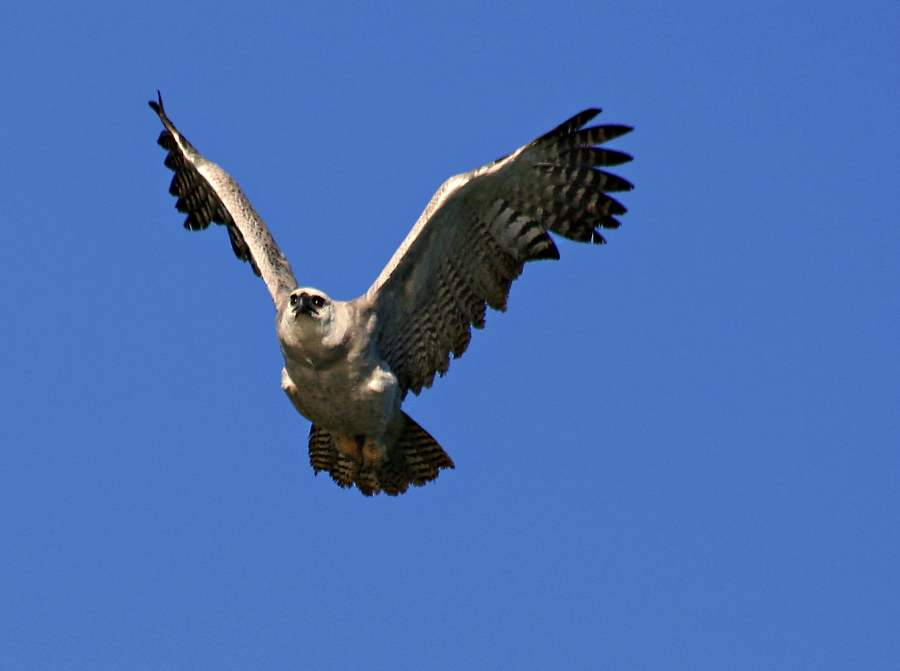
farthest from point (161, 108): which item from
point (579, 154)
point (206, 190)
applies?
point (579, 154)

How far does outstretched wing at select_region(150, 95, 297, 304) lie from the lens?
1247cm

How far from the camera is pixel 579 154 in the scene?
11.7 metres

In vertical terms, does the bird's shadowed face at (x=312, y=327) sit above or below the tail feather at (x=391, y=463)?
above

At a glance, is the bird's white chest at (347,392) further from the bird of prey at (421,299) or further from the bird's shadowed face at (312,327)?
the bird's shadowed face at (312,327)

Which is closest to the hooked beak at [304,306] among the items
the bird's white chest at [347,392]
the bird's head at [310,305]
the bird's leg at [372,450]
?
the bird's head at [310,305]

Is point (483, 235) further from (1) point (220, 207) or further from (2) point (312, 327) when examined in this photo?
(1) point (220, 207)

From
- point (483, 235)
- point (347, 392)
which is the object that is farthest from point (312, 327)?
point (483, 235)

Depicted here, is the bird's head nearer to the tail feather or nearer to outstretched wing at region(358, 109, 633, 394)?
outstretched wing at region(358, 109, 633, 394)

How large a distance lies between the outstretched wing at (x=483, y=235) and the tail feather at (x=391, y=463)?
0.63 m

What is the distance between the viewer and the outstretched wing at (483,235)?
11.6 m

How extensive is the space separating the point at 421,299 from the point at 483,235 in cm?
77

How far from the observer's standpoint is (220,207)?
45.0 feet

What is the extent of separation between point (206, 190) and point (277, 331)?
2.83 metres

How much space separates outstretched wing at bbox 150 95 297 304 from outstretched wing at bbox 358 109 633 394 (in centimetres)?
107
